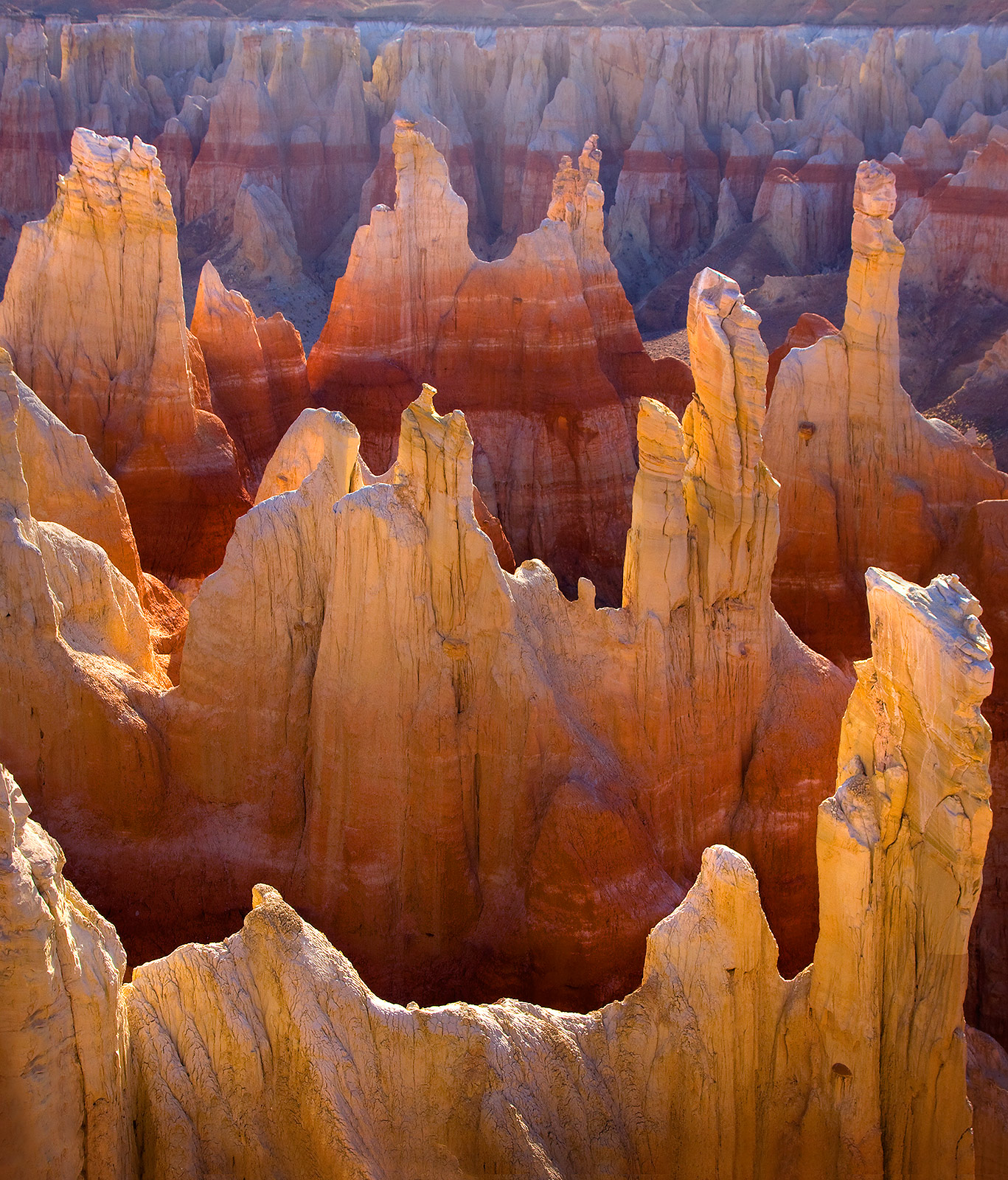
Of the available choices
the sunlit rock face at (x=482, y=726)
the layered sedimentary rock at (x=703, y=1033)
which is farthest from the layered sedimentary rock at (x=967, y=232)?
the layered sedimentary rock at (x=703, y=1033)

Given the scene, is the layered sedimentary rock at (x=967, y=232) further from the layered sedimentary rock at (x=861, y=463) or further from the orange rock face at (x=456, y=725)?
the orange rock face at (x=456, y=725)

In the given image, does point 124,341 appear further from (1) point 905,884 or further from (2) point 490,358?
(1) point 905,884

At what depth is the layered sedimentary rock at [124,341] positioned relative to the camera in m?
13.8

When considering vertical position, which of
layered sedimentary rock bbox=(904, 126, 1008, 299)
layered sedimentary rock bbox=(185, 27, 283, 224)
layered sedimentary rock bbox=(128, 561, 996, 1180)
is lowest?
layered sedimentary rock bbox=(128, 561, 996, 1180)

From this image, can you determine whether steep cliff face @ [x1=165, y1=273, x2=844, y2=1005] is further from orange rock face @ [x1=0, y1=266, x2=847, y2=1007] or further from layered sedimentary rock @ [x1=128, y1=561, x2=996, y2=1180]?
layered sedimentary rock @ [x1=128, y1=561, x2=996, y2=1180]

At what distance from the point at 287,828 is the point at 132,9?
4677 centimetres

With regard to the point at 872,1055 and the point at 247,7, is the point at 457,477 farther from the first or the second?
the point at 247,7

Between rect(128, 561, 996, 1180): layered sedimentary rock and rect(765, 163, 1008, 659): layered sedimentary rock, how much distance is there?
6.42 meters

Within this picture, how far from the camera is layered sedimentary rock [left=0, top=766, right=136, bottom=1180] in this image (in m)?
4.70

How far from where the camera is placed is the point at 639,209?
35.6 meters

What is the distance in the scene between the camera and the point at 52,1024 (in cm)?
479

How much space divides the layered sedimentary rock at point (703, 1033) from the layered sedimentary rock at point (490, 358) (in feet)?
34.6

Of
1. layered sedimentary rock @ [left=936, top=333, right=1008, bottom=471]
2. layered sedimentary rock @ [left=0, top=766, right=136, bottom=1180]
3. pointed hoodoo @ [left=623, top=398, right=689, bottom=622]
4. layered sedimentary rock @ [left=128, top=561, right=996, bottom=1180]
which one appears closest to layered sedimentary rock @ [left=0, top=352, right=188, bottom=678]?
pointed hoodoo @ [left=623, top=398, right=689, bottom=622]

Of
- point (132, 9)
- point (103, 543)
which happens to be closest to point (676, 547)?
point (103, 543)
